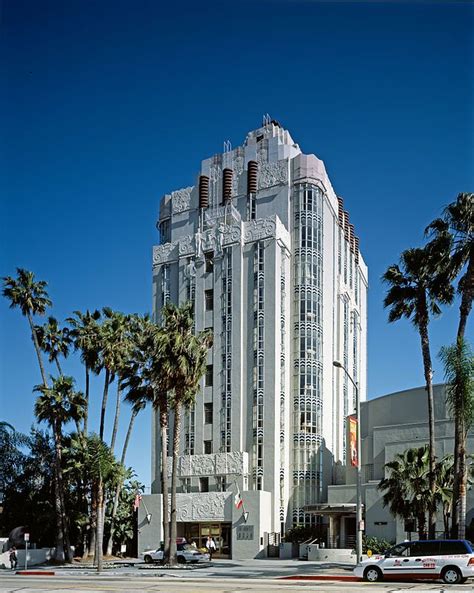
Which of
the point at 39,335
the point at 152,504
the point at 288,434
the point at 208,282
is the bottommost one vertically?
the point at 152,504

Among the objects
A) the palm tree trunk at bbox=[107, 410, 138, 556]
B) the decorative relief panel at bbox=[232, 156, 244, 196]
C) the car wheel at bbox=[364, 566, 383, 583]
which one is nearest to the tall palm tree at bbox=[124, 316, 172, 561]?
the palm tree trunk at bbox=[107, 410, 138, 556]

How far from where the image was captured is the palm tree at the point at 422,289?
147 ft

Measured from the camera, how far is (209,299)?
Answer: 237ft

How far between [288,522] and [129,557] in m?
13.0

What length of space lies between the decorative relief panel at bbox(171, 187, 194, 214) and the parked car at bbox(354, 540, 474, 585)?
48.2 metres

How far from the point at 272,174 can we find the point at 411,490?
33777mm

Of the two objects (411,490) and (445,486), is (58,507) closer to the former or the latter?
(411,490)

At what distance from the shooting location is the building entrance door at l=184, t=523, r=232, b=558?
6506 cm

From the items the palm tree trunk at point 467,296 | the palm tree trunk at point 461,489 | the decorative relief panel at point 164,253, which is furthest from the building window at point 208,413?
the palm tree trunk at point 461,489

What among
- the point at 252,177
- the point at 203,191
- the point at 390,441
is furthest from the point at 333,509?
the point at 203,191

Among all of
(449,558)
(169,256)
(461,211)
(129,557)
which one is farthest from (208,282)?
(449,558)

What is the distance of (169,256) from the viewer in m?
75.6

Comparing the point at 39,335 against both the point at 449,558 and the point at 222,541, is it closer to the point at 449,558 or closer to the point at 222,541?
the point at 222,541

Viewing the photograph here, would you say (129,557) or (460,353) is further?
(129,557)
